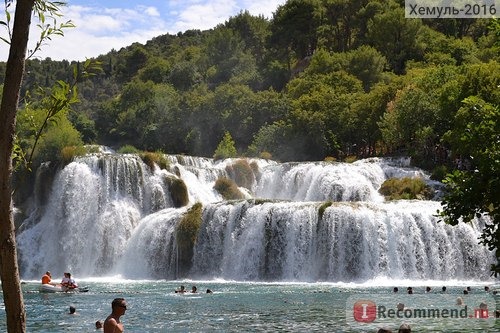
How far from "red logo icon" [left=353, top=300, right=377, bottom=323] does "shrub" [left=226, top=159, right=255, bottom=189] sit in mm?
27048

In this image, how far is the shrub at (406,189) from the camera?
47625 mm

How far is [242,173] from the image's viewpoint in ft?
185

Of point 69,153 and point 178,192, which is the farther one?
point 69,153

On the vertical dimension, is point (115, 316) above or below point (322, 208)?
below

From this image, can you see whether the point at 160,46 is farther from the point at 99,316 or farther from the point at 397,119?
the point at 99,316

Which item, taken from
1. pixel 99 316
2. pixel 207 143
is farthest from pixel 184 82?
pixel 99 316

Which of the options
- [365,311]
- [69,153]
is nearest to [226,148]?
[69,153]

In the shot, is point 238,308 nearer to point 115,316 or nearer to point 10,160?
point 115,316

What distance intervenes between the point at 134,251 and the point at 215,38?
181ft

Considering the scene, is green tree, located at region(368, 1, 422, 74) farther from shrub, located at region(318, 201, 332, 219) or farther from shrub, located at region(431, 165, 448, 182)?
shrub, located at region(318, 201, 332, 219)

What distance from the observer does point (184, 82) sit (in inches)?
3937

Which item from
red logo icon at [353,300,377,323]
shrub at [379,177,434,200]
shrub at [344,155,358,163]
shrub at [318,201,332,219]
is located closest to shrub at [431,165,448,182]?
shrub at [379,177,434,200]

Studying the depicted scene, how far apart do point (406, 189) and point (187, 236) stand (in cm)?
1493

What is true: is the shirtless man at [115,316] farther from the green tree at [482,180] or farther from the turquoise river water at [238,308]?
the turquoise river water at [238,308]
